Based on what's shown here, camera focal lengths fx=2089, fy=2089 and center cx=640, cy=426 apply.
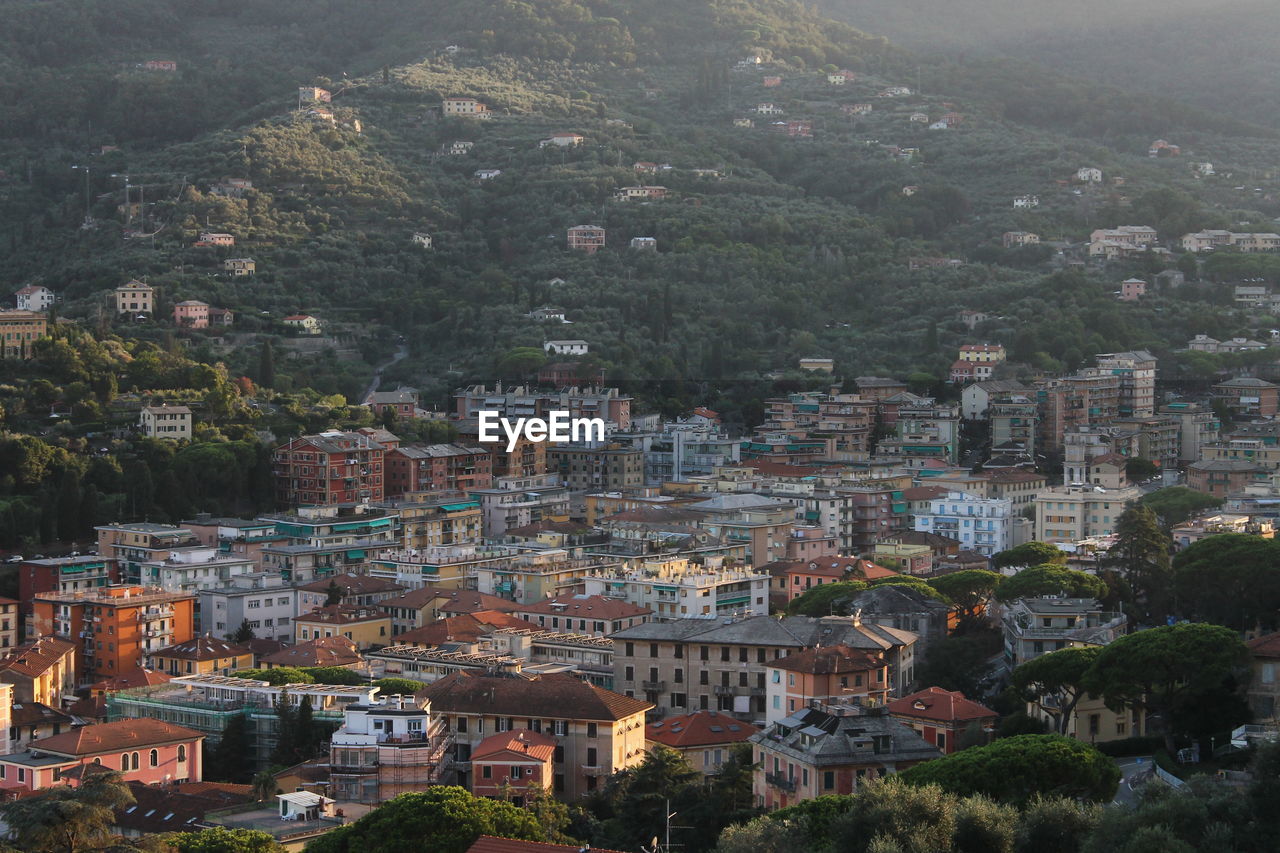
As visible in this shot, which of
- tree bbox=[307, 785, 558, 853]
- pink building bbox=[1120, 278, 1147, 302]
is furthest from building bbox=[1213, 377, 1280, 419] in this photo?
tree bbox=[307, 785, 558, 853]

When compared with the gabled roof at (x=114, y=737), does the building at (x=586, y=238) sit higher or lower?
higher

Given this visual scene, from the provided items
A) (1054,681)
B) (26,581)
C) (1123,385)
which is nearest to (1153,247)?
(1123,385)

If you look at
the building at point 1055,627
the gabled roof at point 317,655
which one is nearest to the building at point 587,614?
the gabled roof at point 317,655

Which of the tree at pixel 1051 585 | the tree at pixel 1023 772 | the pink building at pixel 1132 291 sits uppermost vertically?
the pink building at pixel 1132 291

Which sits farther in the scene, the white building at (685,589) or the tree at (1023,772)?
the white building at (685,589)

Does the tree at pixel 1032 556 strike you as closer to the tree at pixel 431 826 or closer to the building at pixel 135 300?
the tree at pixel 431 826

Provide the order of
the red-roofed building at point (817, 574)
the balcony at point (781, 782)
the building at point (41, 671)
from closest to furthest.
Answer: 1. the balcony at point (781, 782)
2. the building at point (41, 671)
3. the red-roofed building at point (817, 574)

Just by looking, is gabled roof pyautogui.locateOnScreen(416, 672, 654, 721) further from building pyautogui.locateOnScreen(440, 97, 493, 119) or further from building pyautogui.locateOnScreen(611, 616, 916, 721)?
building pyautogui.locateOnScreen(440, 97, 493, 119)


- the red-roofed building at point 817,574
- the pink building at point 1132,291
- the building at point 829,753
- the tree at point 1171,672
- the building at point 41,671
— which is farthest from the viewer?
the pink building at point 1132,291
